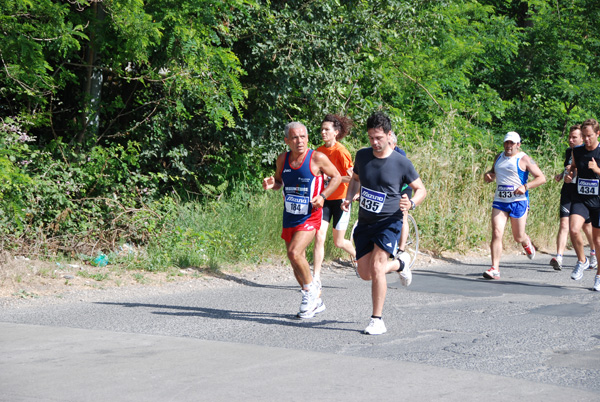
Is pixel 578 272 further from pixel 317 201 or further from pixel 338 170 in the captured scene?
pixel 317 201

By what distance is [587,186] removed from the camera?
1051 centimetres

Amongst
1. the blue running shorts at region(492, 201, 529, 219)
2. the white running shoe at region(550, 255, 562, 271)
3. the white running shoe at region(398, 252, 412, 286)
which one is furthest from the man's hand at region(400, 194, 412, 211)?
the white running shoe at region(550, 255, 562, 271)

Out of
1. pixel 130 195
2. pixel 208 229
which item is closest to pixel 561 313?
pixel 208 229

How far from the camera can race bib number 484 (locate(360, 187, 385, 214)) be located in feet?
22.5

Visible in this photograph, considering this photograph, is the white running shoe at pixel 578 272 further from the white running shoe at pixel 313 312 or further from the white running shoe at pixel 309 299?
the white running shoe at pixel 309 299

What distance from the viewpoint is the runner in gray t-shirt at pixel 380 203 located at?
6797 mm

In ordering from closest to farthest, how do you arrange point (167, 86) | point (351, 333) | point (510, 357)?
point (510, 357) < point (351, 333) < point (167, 86)

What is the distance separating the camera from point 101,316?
714 centimetres

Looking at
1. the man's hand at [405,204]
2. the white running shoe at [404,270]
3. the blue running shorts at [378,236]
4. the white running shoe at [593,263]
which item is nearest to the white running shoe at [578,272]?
the white running shoe at [593,263]

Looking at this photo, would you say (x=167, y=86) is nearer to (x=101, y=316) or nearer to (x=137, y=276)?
(x=137, y=276)

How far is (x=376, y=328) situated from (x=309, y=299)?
3.20ft

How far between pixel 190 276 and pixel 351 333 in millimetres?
3650

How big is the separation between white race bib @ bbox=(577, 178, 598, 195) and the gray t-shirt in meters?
4.59

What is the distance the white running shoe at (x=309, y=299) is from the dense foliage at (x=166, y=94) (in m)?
3.67
